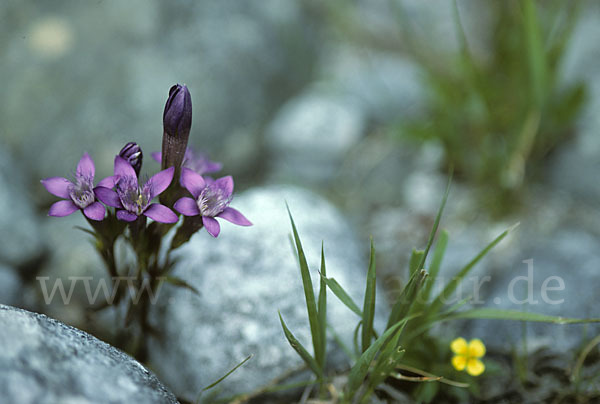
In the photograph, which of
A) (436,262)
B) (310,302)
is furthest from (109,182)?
(436,262)

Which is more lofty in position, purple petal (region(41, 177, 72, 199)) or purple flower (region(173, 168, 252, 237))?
purple flower (region(173, 168, 252, 237))

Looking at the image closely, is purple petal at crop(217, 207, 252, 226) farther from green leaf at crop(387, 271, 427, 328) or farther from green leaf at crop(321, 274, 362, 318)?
A: green leaf at crop(387, 271, 427, 328)

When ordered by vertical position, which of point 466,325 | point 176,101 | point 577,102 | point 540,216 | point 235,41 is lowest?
point 466,325

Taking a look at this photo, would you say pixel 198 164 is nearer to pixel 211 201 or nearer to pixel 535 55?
→ pixel 211 201

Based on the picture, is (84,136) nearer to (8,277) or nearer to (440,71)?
(8,277)

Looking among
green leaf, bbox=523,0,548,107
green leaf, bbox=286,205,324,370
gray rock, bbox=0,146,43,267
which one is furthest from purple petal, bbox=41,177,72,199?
green leaf, bbox=523,0,548,107

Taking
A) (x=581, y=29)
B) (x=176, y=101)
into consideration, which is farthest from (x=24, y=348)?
(x=581, y=29)
